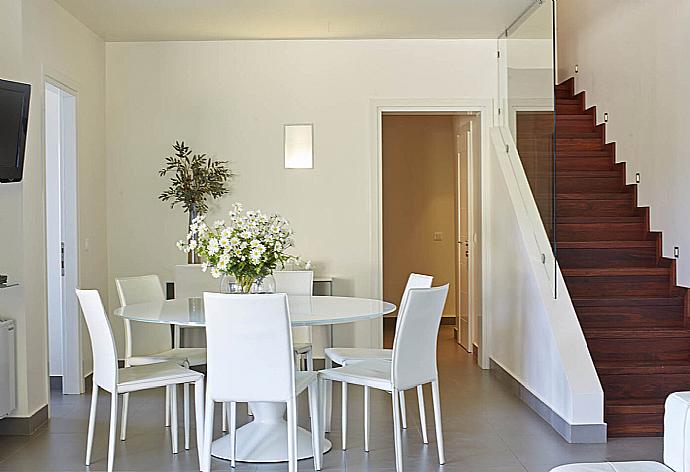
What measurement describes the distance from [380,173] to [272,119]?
100cm

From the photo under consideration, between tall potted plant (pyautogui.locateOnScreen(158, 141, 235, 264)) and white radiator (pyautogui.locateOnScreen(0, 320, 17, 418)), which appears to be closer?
white radiator (pyautogui.locateOnScreen(0, 320, 17, 418))

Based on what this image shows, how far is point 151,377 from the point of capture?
4.55 m

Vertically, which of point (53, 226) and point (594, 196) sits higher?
point (594, 196)

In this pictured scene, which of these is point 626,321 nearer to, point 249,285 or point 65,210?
point 249,285

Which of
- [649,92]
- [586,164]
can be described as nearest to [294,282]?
[586,164]

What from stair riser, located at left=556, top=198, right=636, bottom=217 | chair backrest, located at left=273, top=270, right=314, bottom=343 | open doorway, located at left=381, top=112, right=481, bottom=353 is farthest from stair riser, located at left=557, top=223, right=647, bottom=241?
open doorway, located at left=381, top=112, right=481, bottom=353

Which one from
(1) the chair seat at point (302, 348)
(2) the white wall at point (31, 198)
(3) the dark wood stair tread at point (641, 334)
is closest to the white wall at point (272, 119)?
(2) the white wall at point (31, 198)

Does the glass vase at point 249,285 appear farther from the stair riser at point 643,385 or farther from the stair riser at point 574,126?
the stair riser at point 574,126

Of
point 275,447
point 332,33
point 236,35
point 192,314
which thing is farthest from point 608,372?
point 236,35

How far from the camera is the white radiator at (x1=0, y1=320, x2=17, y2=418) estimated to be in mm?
5000

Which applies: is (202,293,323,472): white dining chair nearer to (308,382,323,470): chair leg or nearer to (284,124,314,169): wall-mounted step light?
(308,382,323,470): chair leg

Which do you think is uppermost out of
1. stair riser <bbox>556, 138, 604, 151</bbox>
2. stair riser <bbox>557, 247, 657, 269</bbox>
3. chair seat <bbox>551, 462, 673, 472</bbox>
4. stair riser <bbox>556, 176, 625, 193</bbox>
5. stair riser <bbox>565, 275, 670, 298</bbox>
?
stair riser <bbox>556, 138, 604, 151</bbox>

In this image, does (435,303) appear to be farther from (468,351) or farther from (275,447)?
(468,351)

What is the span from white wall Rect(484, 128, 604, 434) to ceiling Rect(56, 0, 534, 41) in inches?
38.3
